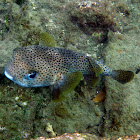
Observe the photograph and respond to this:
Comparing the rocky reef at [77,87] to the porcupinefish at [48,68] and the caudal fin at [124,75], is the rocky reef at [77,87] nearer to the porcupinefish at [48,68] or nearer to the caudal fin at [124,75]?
the caudal fin at [124,75]

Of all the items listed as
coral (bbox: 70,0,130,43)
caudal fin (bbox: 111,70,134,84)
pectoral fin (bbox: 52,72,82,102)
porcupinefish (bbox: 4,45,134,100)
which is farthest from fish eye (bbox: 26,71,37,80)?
coral (bbox: 70,0,130,43)

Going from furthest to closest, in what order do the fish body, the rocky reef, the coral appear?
the coral, the rocky reef, the fish body

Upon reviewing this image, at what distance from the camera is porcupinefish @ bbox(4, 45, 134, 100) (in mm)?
2558

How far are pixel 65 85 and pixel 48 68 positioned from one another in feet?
1.66

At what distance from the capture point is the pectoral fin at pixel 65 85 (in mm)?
2695

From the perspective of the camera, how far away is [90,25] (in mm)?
4719

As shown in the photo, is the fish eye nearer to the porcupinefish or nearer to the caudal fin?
the porcupinefish

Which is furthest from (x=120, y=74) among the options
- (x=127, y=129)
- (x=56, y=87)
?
(x=56, y=87)

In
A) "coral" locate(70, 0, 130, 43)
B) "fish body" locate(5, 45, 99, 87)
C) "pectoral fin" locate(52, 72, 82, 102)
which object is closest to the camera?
"fish body" locate(5, 45, 99, 87)

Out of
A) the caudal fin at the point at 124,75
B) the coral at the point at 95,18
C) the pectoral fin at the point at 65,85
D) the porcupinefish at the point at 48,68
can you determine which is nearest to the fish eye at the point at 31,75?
the porcupinefish at the point at 48,68

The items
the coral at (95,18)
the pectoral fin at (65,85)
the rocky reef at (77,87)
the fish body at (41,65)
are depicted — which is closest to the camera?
the fish body at (41,65)

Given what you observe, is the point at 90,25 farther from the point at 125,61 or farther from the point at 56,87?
the point at 56,87

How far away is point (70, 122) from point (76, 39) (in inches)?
107

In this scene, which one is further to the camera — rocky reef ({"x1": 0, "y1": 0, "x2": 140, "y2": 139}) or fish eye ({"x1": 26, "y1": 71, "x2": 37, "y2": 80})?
rocky reef ({"x1": 0, "y1": 0, "x2": 140, "y2": 139})
